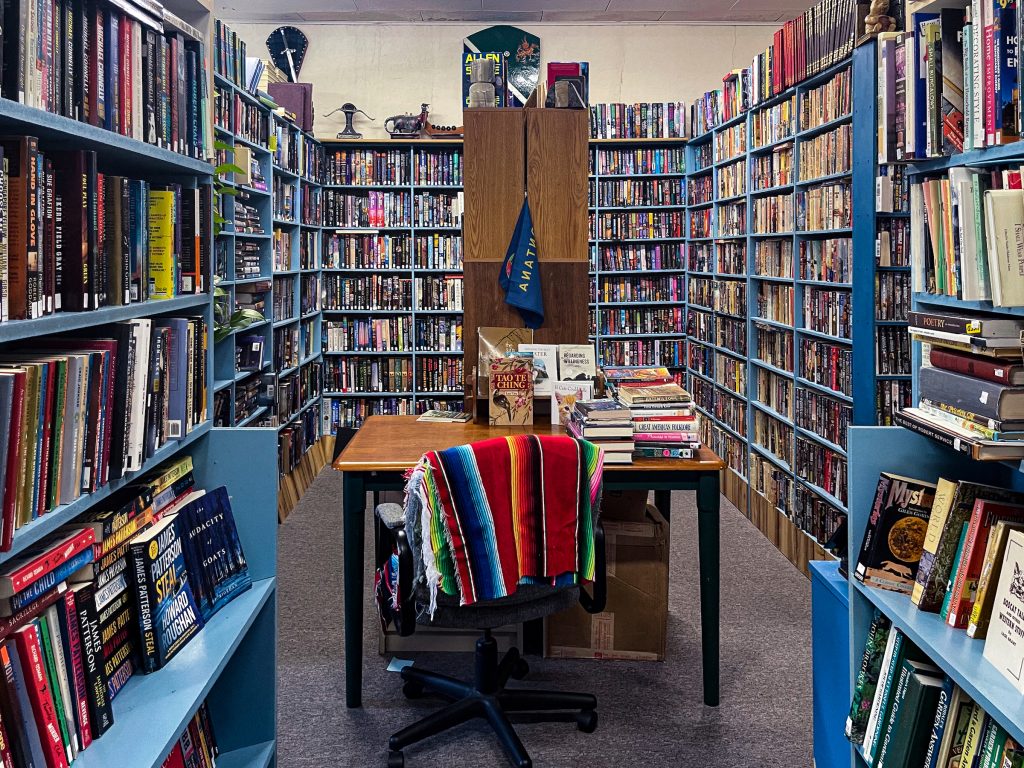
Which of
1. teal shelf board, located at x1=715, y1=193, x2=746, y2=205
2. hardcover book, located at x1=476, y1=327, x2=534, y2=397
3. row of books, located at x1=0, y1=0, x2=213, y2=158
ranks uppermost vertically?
teal shelf board, located at x1=715, y1=193, x2=746, y2=205

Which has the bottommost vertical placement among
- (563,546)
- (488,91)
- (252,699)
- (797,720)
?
(797,720)

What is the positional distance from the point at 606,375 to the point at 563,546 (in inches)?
53.4

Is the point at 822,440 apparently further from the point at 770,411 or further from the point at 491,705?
the point at 491,705

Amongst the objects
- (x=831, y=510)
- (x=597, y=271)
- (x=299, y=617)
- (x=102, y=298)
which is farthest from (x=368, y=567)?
(x=597, y=271)

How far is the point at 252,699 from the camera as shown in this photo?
2207mm

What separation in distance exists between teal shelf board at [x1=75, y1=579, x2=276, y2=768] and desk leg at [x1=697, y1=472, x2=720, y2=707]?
1.48 metres

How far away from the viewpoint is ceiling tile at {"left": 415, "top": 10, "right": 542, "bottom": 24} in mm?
7008

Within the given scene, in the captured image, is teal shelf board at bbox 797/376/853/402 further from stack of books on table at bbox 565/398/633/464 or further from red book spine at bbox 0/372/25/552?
red book spine at bbox 0/372/25/552

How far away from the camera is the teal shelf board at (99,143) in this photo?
129 cm

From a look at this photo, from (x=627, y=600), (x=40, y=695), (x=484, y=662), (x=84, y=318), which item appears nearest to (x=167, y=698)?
(x=40, y=695)

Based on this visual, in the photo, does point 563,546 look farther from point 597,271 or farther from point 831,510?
point 597,271

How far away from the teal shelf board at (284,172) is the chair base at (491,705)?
11.9 feet

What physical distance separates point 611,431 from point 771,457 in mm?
2365

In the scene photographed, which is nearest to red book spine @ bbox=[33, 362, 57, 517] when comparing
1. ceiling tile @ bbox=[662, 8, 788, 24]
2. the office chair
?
the office chair
